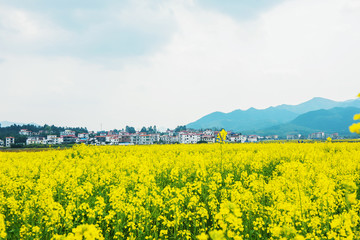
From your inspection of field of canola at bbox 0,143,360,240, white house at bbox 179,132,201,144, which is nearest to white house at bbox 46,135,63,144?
white house at bbox 179,132,201,144

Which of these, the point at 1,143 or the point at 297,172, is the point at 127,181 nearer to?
the point at 297,172

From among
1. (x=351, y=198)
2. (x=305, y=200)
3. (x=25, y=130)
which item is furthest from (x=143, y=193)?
(x=25, y=130)

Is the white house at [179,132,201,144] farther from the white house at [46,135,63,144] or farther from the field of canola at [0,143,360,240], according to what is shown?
the field of canola at [0,143,360,240]

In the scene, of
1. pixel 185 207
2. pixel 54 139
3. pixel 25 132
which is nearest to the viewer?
pixel 185 207

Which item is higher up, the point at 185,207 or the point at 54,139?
the point at 54,139

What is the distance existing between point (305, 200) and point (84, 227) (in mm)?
4505

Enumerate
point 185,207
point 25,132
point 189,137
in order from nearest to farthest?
1. point 185,207
2. point 189,137
3. point 25,132

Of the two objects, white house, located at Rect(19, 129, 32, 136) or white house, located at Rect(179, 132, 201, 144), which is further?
white house, located at Rect(19, 129, 32, 136)

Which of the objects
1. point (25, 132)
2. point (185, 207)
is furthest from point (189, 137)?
point (185, 207)

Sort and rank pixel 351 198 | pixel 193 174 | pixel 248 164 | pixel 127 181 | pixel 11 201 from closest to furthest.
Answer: pixel 351 198, pixel 11 201, pixel 127 181, pixel 193 174, pixel 248 164

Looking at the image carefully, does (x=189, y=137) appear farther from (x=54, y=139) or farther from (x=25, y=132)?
(x=25, y=132)

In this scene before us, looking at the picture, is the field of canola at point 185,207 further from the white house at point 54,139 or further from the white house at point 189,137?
the white house at point 54,139

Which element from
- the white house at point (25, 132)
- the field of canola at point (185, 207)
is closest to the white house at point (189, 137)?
the white house at point (25, 132)

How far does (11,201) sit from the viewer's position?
214 inches
